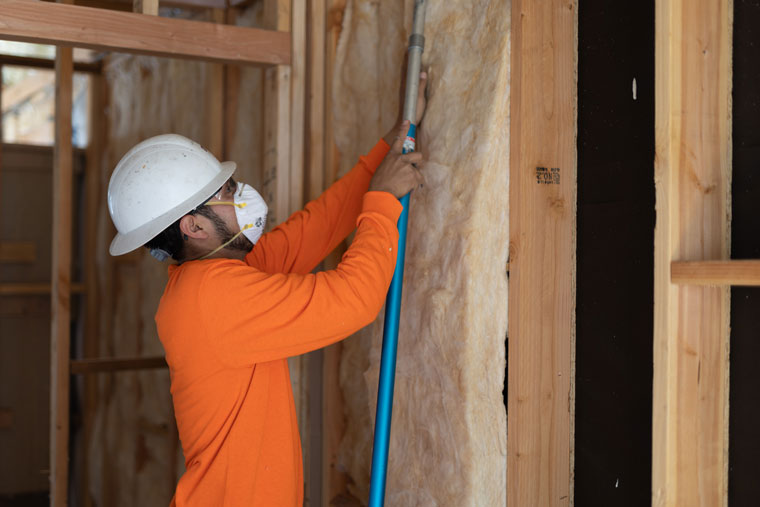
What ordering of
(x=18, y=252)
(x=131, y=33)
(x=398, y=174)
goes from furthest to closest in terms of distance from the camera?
(x=18, y=252) < (x=131, y=33) < (x=398, y=174)

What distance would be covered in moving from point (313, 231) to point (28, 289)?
3.62 metres

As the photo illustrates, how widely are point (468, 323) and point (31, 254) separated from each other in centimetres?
420

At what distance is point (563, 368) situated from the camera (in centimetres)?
167

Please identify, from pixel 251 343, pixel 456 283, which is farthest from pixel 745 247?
pixel 251 343

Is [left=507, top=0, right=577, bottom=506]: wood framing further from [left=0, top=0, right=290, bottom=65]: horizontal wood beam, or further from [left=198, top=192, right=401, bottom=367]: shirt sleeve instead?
[left=0, top=0, right=290, bottom=65]: horizontal wood beam

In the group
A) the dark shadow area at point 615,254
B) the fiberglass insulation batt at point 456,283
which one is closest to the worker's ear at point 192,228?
the fiberglass insulation batt at point 456,283

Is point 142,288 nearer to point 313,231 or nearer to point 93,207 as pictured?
point 93,207

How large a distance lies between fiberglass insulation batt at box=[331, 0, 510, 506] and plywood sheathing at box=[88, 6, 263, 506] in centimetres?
135

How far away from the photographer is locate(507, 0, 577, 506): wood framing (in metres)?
1.62

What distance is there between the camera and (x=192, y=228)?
5.57 feet

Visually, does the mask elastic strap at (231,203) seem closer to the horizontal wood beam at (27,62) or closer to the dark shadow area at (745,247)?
the dark shadow area at (745,247)

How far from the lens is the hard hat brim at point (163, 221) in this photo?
1.65m

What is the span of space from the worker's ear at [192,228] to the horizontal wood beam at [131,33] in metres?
0.58

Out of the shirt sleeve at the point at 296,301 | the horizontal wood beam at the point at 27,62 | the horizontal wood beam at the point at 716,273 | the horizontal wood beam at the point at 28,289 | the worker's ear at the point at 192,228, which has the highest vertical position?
the horizontal wood beam at the point at 27,62
